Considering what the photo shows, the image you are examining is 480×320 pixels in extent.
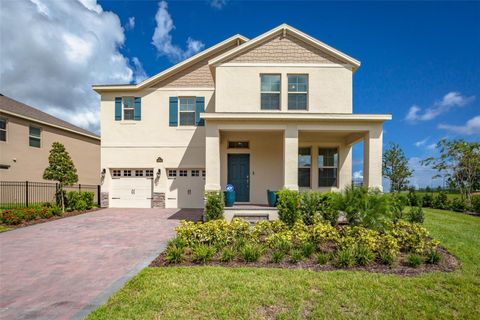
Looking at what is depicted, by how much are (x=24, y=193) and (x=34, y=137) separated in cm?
360

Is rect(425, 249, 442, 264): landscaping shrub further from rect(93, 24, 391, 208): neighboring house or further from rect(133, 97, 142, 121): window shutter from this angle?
rect(133, 97, 142, 121): window shutter

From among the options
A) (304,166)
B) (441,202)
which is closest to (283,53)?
(304,166)

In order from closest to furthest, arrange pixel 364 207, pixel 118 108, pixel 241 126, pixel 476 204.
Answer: pixel 364 207 → pixel 241 126 → pixel 476 204 → pixel 118 108

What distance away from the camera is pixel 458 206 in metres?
14.4

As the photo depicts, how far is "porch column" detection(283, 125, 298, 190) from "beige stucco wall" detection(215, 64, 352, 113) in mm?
1574

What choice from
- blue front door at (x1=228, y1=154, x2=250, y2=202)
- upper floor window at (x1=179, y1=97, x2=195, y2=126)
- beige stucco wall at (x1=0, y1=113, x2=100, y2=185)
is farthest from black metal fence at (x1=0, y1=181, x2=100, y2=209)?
blue front door at (x1=228, y1=154, x2=250, y2=202)

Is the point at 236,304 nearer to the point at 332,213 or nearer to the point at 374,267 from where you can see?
the point at 374,267

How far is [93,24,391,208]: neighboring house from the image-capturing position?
9.59 metres

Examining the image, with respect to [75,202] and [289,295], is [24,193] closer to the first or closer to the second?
[75,202]

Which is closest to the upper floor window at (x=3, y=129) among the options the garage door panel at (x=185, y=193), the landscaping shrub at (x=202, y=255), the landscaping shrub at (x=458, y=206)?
the garage door panel at (x=185, y=193)

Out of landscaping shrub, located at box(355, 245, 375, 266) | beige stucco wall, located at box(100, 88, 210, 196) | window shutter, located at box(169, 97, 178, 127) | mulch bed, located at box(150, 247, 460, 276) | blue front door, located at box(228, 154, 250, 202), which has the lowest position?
mulch bed, located at box(150, 247, 460, 276)

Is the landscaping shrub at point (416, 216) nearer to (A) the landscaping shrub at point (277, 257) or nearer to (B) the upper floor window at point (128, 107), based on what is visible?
(A) the landscaping shrub at point (277, 257)

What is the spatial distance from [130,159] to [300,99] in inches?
373

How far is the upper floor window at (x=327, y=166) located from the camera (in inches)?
483
